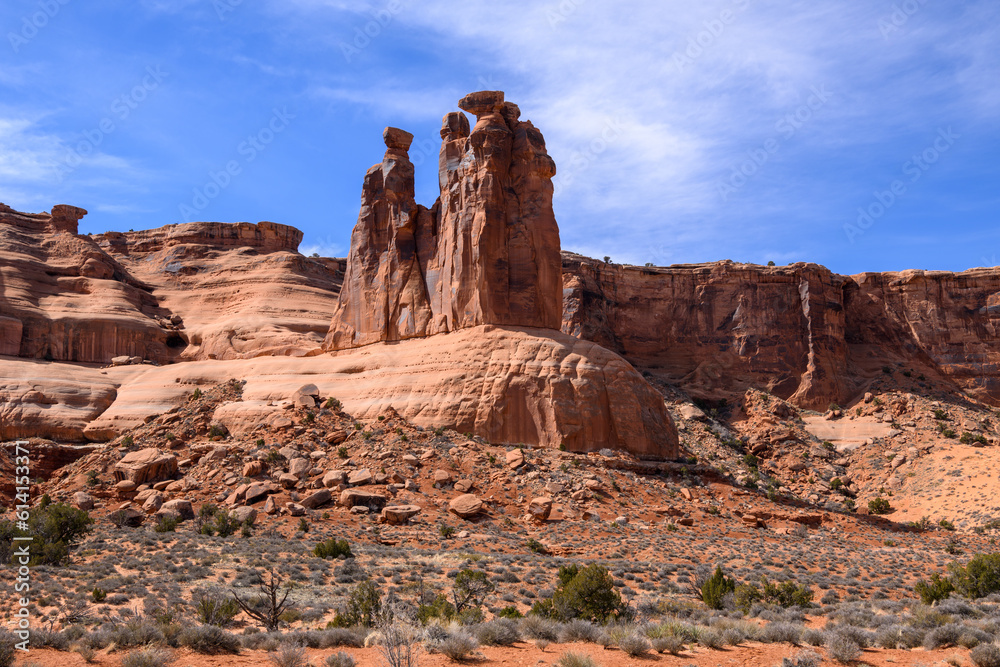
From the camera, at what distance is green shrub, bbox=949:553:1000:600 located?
68.7ft

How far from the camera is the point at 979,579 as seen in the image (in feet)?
69.1

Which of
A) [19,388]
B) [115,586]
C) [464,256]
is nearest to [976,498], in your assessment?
[464,256]

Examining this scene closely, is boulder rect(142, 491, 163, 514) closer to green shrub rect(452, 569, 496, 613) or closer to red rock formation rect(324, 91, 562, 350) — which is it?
red rock formation rect(324, 91, 562, 350)

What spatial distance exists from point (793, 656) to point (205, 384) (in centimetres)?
4402

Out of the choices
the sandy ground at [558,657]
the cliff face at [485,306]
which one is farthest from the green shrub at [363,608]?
the cliff face at [485,306]

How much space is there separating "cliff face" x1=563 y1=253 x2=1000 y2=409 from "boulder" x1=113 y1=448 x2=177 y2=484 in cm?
3884

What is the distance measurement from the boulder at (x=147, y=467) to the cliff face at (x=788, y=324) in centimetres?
3884

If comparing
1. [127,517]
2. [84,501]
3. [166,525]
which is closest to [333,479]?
[166,525]

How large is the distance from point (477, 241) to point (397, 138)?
12.1 m

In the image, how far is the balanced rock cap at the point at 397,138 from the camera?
5003 centimetres

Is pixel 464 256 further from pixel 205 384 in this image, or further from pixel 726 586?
pixel 726 586

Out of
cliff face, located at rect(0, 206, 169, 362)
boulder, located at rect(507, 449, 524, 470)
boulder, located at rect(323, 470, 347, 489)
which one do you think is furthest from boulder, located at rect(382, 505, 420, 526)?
cliff face, located at rect(0, 206, 169, 362)

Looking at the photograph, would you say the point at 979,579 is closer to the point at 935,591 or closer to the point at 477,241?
the point at 935,591

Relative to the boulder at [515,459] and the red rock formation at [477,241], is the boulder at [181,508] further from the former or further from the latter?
the red rock formation at [477,241]
